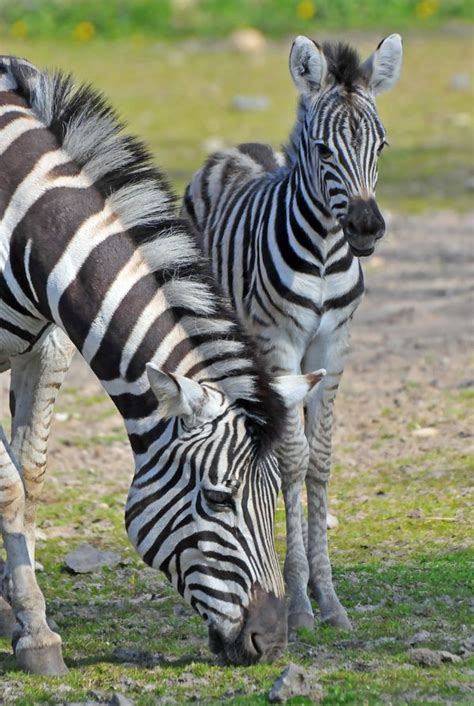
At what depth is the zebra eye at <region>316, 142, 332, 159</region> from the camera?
6.33 m

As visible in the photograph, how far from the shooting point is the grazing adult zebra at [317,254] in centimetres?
623

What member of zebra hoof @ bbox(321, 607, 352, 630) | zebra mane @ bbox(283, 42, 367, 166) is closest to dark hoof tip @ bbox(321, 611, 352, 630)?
zebra hoof @ bbox(321, 607, 352, 630)

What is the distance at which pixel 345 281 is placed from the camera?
21.6ft

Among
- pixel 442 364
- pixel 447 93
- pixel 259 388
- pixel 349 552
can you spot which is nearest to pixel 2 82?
pixel 259 388

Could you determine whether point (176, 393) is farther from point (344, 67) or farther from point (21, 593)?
point (344, 67)

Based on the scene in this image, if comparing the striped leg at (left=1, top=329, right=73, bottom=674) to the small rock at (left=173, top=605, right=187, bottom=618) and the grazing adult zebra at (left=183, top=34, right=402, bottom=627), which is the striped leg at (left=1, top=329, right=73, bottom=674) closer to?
the small rock at (left=173, top=605, right=187, bottom=618)

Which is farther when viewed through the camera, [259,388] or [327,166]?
[327,166]

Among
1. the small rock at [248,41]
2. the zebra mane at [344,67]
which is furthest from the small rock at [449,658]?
the small rock at [248,41]

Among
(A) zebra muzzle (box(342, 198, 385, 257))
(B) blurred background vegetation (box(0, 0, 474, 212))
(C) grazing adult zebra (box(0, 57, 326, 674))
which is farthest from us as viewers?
(B) blurred background vegetation (box(0, 0, 474, 212))

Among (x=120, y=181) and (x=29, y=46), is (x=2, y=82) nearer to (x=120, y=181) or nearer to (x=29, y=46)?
(x=120, y=181)

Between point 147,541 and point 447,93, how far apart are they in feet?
56.5

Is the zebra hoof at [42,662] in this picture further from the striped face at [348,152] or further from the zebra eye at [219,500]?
the striped face at [348,152]

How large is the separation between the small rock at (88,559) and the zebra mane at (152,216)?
7.77 feet

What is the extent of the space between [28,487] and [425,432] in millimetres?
3444
